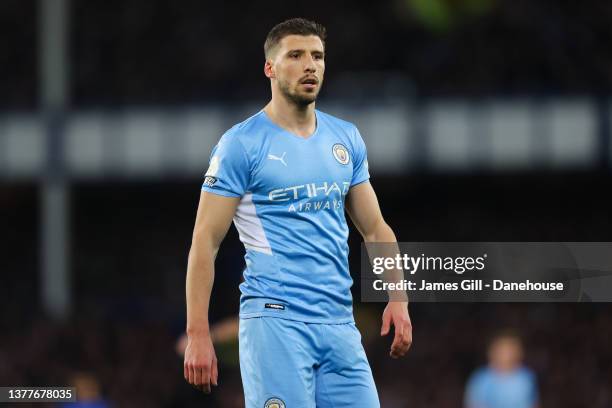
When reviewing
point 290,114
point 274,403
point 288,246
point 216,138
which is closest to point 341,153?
point 290,114

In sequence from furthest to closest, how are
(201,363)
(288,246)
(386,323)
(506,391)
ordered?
(506,391), (386,323), (288,246), (201,363)

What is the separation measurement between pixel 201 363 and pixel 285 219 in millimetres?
806

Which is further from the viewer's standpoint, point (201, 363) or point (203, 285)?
point (203, 285)

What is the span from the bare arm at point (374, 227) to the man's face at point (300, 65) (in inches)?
22.7

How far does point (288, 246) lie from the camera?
5750 mm

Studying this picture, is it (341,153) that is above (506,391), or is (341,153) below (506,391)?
above

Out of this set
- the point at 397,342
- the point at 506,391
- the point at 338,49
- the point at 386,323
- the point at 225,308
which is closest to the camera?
the point at 397,342

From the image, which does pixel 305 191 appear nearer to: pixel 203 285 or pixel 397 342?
pixel 203 285

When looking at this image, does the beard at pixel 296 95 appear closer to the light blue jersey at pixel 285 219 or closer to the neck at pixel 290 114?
the neck at pixel 290 114

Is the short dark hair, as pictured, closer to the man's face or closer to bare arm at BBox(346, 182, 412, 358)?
the man's face

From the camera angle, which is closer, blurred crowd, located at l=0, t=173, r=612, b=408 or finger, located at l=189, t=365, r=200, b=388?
finger, located at l=189, t=365, r=200, b=388

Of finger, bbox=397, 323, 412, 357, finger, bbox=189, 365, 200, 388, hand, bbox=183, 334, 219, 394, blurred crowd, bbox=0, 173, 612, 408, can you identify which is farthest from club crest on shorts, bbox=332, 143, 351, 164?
blurred crowd, bbox=0, 173, 612, 408

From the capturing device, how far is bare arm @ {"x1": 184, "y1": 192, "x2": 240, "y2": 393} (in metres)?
5.46

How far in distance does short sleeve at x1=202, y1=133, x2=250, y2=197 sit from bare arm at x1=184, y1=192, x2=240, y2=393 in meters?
0.04
